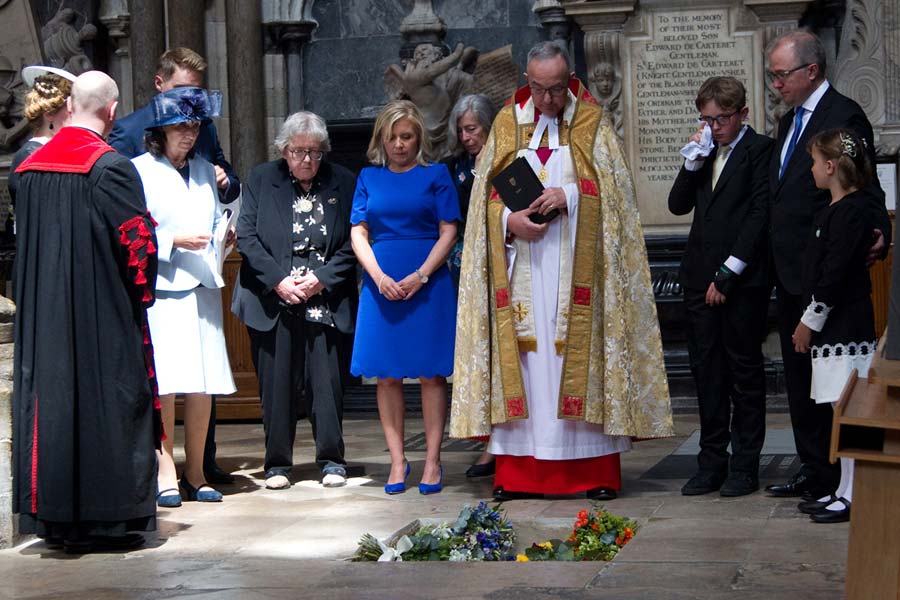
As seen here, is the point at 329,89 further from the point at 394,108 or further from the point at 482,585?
the point at 482,585

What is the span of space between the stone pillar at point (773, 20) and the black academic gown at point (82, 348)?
575 cm

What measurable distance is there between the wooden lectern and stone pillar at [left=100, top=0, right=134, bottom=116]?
31.5 ft

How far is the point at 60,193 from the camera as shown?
16.7 feet

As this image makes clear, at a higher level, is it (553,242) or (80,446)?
(553,242)

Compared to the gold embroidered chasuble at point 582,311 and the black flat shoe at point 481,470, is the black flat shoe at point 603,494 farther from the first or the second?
the black flat shoe at point 481,470

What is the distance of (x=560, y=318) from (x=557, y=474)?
630mm

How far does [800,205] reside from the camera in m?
5.49

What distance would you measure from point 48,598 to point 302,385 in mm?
2532

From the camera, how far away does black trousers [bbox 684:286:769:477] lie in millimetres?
5777

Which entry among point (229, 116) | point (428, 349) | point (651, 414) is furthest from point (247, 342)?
point (651, 414)

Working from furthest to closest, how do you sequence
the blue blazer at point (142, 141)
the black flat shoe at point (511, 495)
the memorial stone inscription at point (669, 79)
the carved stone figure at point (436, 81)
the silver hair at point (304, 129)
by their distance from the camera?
the carved stone figure at point (436, 81) → the memorial stone inscription at point (669, 79) → the silver hair at point (304, 129) → the blue blazer at point (142, 141) → the black flat shoe at point (511, 495)

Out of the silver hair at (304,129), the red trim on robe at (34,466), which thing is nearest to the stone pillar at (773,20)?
the silver hair at (304,129)

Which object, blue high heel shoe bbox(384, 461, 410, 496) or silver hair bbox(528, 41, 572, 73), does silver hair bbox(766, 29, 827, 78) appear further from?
blue high heel shoe bbox(384, 461, 410, 496)

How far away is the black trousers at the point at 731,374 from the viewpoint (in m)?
5.78
